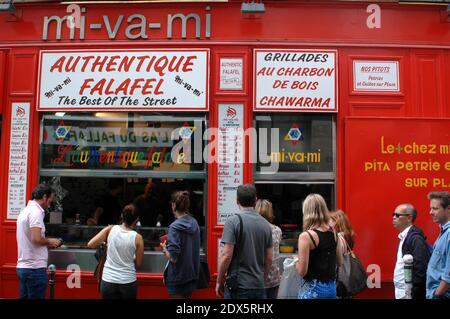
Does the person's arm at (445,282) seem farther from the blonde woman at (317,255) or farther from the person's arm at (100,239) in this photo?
the person's arm at (100,239)

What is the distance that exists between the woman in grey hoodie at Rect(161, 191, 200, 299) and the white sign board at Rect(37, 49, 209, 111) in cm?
209

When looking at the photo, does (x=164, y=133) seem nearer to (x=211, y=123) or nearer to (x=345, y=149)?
(x=211, y=123)

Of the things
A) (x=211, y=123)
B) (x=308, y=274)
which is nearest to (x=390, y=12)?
(x=211, y=123)

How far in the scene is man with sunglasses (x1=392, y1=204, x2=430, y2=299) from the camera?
489cm

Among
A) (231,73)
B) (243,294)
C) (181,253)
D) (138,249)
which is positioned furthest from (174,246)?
(231,73)

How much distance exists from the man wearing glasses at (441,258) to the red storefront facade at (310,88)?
2209mm

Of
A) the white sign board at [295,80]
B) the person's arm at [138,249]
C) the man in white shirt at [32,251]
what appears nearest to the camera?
the person's arm at [138,249]

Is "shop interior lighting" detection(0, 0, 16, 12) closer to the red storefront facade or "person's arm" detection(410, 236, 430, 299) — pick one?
the red storefront facade

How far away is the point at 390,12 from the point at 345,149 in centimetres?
230

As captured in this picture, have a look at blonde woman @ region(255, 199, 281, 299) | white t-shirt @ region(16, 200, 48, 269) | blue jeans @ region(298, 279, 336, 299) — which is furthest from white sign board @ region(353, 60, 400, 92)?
white t-shirt @ region(16, 200, 48, 269)

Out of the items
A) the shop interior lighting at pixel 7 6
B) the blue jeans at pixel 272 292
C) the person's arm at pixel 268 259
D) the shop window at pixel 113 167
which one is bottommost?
the blue jeans at pixel 272 292

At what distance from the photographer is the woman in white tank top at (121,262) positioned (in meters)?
5.04

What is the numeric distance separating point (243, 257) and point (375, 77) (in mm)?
3939

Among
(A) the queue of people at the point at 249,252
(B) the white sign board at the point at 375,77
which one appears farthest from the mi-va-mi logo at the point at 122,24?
(A) the queue of people at the point at 249,252
